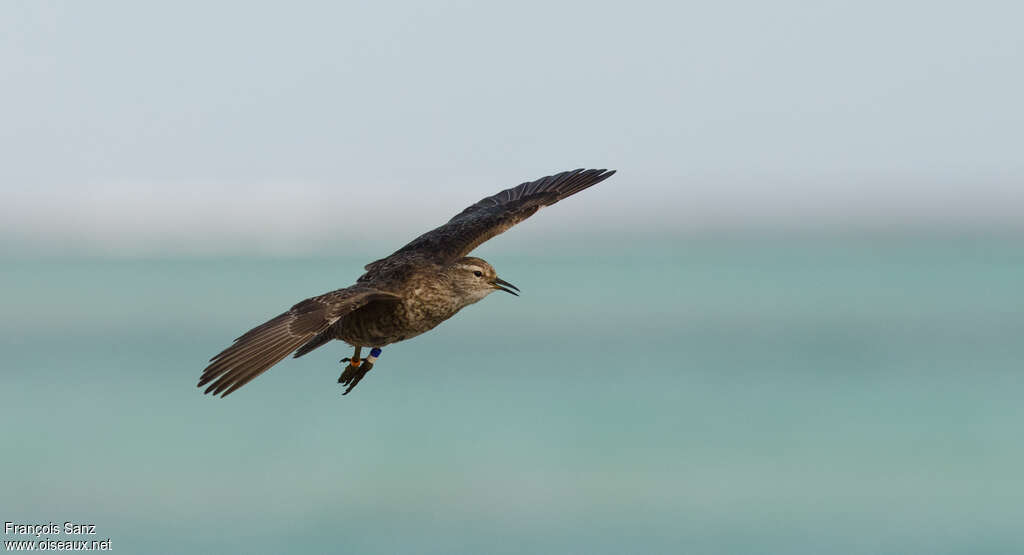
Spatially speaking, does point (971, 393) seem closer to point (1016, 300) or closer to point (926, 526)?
point (926, 526)

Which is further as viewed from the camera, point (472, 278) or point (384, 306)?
point (472, 278)

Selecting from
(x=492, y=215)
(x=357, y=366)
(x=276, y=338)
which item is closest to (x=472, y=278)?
(x=357, y=366)

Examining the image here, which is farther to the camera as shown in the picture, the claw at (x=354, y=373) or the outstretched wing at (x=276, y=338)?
the claw at (x=354, y=373)

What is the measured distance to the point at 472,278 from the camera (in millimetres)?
17891

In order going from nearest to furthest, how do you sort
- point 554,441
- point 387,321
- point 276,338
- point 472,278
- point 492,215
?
point 276,338 → point 387,321 → point 472,278 → point 492,215 → point 554,441

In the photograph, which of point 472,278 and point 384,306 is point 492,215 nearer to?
point 472,278

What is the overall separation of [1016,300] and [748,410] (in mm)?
67500

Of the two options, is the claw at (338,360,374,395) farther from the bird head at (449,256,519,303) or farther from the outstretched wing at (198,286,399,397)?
the bird head at (449,256,519,303)

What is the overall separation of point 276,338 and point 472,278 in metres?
2.74

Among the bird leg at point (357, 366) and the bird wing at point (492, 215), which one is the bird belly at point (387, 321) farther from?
the bird wing at point (492, 215)

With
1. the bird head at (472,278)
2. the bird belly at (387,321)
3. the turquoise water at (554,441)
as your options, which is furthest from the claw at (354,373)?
the turquoise water at (554,441)

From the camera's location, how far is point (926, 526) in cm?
6738

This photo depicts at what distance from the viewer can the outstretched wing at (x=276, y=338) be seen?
50.5 feet

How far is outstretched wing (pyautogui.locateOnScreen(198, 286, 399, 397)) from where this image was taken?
15383 mm
